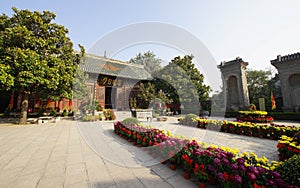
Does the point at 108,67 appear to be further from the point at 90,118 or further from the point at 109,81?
the point at 90,118

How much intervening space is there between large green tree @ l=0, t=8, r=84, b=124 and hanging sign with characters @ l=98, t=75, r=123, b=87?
5841 millimetres

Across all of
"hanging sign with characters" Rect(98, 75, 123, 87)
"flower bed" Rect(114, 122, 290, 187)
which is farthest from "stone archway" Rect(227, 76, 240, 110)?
"flower bed" Rect(114, 122, 290, 187)

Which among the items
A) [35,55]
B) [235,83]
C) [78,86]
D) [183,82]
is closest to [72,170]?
[35,55]

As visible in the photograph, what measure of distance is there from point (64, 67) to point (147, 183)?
963 cm

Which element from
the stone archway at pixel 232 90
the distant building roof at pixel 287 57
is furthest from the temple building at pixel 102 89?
the distant building roof at pixel 287 57

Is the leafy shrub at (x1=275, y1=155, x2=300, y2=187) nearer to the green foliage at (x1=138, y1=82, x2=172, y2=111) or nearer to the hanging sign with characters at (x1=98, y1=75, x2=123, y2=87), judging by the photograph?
the green foliage at (x1=138, y1=82, x2=172, y2=111)

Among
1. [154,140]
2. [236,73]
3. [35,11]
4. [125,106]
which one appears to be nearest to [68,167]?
[154,140]

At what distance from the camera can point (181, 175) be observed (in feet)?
8.58

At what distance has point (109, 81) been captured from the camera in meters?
16.8

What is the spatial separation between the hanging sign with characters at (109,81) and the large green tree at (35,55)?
584cm

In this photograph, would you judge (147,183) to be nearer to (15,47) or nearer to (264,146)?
(264,146)

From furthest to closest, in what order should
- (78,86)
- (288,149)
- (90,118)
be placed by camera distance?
1. (78,86)
2. (90,118)
3. (288,149)

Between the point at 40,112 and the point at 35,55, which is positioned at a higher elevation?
the point at 35,55

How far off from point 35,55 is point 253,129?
12.3 metres
